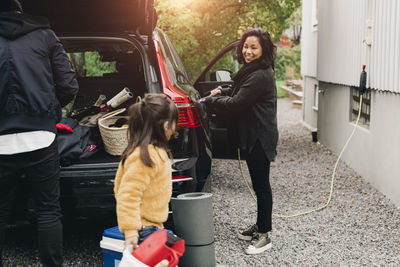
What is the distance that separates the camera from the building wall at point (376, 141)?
5.69 metres

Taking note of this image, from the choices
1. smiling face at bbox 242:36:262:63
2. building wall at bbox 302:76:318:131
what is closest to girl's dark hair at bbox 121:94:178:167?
smiling face at bbox 242:36:262:63

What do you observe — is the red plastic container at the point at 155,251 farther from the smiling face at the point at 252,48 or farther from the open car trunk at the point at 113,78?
the open car trunk at the point at 113,78

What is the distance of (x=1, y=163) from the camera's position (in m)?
3.17

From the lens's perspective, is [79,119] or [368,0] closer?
[79,119]

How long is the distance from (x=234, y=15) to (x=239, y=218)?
5.59 m

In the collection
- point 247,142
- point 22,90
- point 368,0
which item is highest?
point 368,0

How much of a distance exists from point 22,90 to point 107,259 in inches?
45.1

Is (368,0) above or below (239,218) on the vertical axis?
above

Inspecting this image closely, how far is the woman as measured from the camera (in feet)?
13.4

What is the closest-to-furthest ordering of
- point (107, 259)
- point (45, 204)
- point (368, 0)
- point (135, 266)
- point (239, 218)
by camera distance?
point (135, 266), point (107, 259), point (45, 204), point (239, 218), point (368, 0)

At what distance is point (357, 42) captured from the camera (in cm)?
733

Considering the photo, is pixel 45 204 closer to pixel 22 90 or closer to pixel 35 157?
pixel 35 157

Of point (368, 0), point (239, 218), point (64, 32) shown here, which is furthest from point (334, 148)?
point (64, 32)

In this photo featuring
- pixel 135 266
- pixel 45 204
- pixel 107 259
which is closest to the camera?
pixel 135 266
